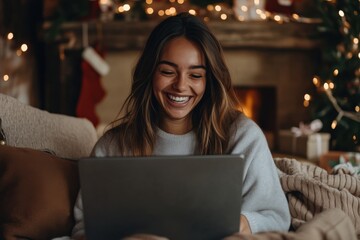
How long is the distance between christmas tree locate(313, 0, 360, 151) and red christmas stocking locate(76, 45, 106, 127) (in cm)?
166

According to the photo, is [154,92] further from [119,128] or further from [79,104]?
[79,104]

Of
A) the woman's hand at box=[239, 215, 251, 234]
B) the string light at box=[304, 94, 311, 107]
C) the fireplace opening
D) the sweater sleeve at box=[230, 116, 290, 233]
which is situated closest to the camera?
the woman's hand at box=[239, 215, 251, 234]

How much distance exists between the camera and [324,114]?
4027 millimetres

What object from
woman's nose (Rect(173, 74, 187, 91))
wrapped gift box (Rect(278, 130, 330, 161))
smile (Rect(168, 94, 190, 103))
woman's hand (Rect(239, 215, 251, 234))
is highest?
woman's nose (Rect(173, 74, 187, 91))

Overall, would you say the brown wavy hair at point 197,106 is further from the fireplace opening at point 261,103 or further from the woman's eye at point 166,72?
the fireplace opening at point 261,103

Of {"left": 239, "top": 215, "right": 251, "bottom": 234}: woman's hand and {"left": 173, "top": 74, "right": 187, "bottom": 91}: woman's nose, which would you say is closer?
{"left": 239, "top": 215, "right": 251, "bottom": 234}: woman's hand

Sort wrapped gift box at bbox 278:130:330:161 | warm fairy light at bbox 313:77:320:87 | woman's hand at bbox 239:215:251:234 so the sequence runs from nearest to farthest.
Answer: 1. woman's hand at bbox 239:215:251:234
2. wrapped gift box at bbox 278:130:330:161
3. warm fairy light at bbox 313:77:320:87

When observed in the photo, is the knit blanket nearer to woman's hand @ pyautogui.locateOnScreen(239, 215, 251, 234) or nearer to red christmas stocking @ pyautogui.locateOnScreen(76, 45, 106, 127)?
woman's hand @ pyautogui.locateOnScreen(239, 215, 251, 234)

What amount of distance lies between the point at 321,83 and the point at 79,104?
184 centimetres

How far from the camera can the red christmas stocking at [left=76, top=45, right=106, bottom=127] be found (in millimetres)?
4387

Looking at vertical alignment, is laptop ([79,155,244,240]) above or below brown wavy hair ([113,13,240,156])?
below

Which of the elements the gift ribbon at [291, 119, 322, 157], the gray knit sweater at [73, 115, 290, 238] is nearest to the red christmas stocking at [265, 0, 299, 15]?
the gift ribbon at [291, 119, 322, 157]

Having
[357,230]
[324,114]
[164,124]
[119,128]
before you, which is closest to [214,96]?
[164,124]

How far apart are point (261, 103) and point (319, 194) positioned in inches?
122
